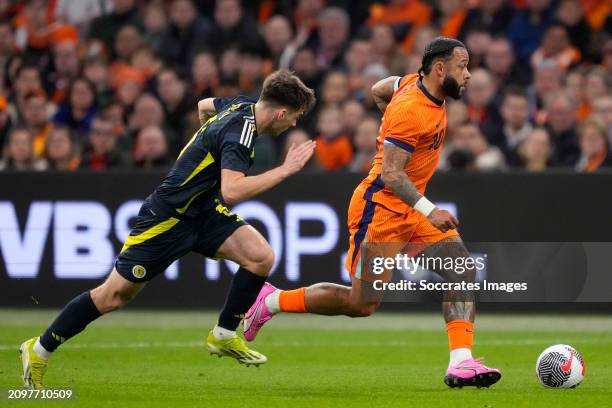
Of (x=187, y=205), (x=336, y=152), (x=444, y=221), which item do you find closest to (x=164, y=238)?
(x=187, y=205)

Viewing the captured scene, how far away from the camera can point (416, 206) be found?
9.12 m

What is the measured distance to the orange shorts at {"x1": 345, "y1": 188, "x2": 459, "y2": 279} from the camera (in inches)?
379

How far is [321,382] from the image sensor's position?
9.98 m

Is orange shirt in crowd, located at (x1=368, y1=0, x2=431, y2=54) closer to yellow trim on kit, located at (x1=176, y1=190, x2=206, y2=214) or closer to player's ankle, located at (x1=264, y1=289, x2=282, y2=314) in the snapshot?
player's ankle, located at (x1=264, y1=289, x2=282, y2=314)

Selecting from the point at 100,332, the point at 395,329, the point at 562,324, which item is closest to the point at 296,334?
the point at 395,329

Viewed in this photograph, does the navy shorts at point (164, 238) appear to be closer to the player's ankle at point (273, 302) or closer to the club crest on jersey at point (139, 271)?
the club crest on jersey at point (139, 271)

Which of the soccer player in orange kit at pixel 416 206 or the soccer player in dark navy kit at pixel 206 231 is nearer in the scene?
the soccer player in orange kit at pixel 416 206

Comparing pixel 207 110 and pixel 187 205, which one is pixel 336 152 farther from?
pixel 187 205

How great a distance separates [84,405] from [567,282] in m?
6.98

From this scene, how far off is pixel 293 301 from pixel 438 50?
2191 millimetres

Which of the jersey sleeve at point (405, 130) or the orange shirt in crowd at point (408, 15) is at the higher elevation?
the orange shirt in crowd at point (408, 15)

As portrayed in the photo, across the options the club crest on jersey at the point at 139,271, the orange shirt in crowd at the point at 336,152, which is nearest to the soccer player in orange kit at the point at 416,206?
the club crest on jersey at the point at 139,271

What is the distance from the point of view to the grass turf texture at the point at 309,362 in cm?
895

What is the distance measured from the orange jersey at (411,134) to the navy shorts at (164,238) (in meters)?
1.10
